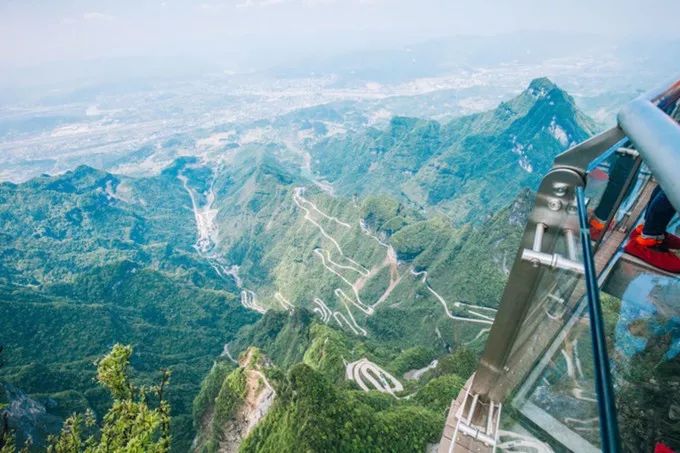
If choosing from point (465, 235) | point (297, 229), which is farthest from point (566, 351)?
point (297, 229)

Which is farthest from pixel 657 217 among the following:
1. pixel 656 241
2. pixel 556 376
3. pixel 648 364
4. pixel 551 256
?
pixel 556 376

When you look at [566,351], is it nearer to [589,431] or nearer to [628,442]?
[589,431]

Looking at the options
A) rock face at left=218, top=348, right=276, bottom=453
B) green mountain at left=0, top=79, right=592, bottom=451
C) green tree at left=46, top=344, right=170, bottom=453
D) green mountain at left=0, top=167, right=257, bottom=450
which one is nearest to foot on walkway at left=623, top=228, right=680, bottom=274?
green tree at left=46, top=344, right=170, bottom=453

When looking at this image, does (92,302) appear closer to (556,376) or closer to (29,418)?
(29,418)

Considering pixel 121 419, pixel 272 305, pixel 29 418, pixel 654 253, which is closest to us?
pixel 654 253

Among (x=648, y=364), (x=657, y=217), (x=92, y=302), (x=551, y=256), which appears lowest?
(x=92, y=302)

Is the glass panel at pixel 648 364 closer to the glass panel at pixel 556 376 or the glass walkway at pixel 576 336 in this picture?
the glass walkway at pixel 576 336
